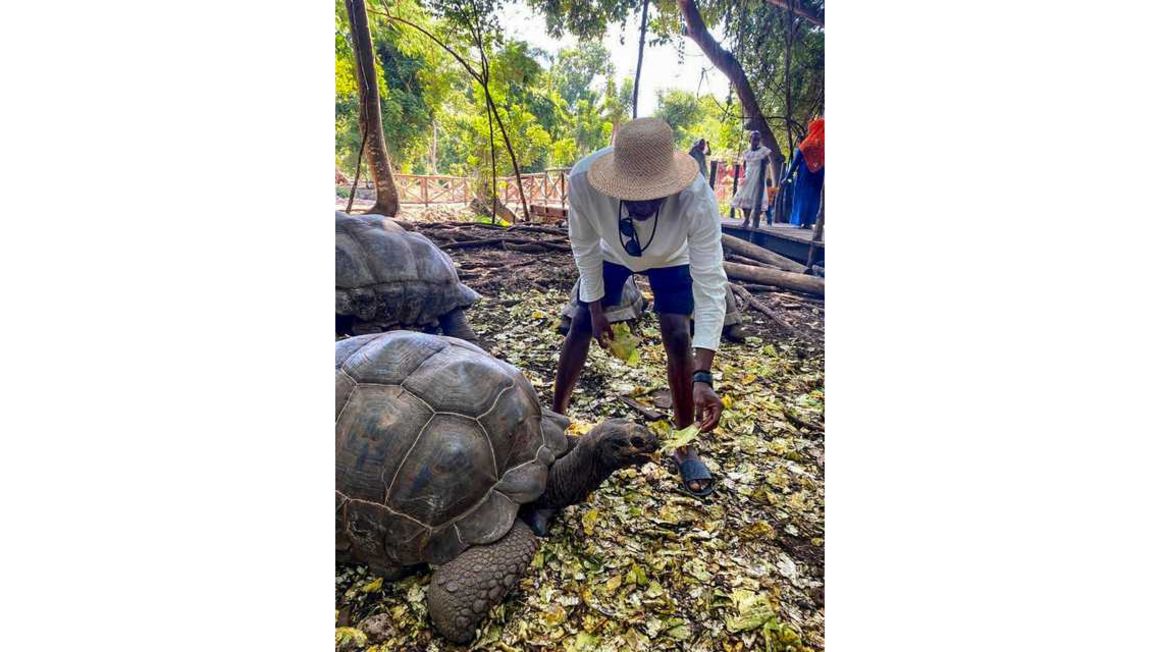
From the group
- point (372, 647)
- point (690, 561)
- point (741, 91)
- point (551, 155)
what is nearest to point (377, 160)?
point (551, 155)

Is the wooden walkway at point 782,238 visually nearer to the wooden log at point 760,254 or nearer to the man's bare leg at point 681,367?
the wooden log at point 760,254

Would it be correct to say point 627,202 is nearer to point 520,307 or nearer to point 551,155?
point 551,155

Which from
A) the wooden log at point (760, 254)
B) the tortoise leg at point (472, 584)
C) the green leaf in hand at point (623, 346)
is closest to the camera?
the tortoise leg at point (472, 584)

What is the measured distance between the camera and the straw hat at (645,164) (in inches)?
72.7

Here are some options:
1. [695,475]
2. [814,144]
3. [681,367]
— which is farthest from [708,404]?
[814,144]

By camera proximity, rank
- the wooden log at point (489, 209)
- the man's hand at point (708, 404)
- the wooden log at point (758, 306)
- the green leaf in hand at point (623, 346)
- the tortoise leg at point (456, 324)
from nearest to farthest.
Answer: the man's hand at point (708, 404) → the green leaf in hand at point (623, 346) → the wooden log at point (758, 306) → the wooden log at point (489, 209) → the tortoise leg at point (456, 324)

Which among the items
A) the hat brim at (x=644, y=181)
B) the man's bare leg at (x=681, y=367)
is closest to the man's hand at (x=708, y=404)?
the man's bare leg at (x=681, y=367)

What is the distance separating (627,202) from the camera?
1.99 meters

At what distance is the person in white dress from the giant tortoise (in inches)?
74.3

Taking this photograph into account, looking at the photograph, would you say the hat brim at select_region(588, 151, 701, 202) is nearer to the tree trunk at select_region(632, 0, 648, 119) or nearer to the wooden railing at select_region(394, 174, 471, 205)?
the tree trunk at select_region(632, 0, 648, 119)

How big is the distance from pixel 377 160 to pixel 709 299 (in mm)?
1977

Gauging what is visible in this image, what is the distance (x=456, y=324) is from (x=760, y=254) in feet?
7.55

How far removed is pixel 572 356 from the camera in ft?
8.34

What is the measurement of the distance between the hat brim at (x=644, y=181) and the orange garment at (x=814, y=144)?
90 cm
